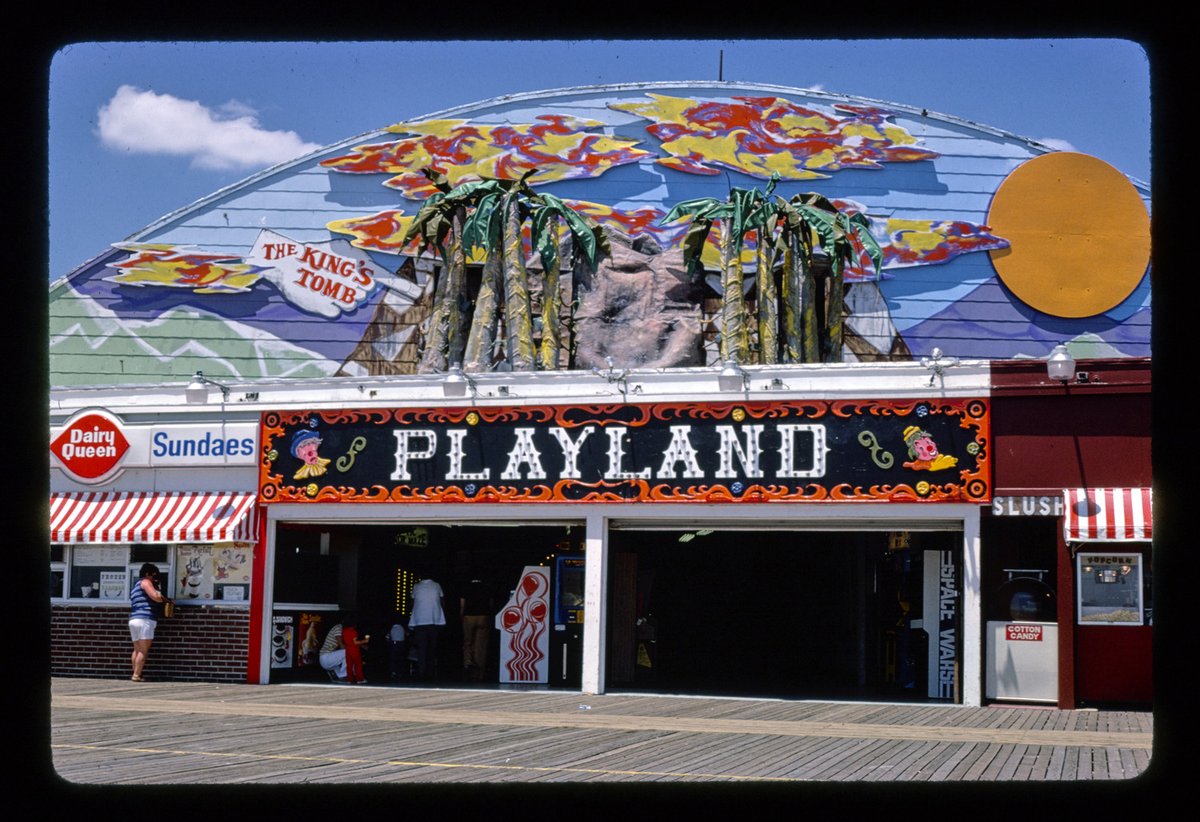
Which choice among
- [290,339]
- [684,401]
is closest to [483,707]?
[684,401]

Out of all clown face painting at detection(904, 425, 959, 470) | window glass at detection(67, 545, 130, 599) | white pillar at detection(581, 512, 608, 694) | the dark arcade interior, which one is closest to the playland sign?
clown face painting at detection(904, 425, 959, 470)

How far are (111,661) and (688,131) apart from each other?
15152 mm

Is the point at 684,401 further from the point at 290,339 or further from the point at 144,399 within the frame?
the point at 290,339

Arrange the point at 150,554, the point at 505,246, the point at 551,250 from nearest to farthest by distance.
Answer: the point at 150,554 → the point at 505,246 → the point at 551,250

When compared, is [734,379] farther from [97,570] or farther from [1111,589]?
[97,570]

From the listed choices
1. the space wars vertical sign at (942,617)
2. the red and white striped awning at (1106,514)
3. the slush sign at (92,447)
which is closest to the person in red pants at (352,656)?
the slush sign at (92,447)

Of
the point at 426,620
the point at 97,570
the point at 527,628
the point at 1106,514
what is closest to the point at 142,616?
the point at 97,570

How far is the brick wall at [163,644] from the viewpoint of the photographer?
60.3ft

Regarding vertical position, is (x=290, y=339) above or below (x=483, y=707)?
above

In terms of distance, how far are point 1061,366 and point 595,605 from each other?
5935 millimetres

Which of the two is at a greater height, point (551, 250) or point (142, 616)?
point (551, 250)

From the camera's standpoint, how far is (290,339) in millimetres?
27875

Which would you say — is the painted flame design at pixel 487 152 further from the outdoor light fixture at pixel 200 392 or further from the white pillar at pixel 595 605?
the white pillar at pixel 595 605

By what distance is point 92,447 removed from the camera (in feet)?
62.8
